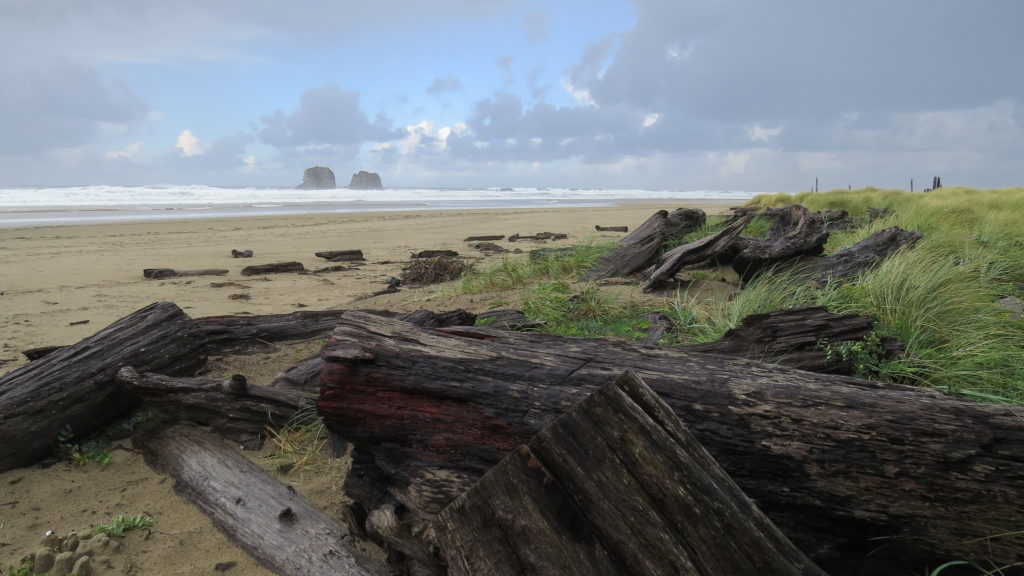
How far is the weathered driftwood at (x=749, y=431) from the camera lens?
5.73 ft

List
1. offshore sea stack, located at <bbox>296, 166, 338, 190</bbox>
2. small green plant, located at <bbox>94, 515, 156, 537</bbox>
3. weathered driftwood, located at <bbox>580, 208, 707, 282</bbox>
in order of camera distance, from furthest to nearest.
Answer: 1. offshore sea stack, located at <bbox>296, 166, 338, 190</bbox>
2. weathered driftwood, located at <bbox>580, 208, 707, 282</bbox>
3. small green plant, located at <bbox>94, 515, 156, 537</bbox>

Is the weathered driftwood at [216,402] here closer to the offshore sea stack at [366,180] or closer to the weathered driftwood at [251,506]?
the weathered driftwood at [251,506]

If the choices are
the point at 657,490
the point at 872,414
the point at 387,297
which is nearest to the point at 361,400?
the point at 657,490

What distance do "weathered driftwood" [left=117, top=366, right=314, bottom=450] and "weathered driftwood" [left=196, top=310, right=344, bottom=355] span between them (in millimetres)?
1123

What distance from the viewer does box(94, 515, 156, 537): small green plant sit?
8.18 feet

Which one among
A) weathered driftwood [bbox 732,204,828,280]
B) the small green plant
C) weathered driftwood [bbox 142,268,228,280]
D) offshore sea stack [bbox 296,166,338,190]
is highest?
offshore sea stack [bbox 296,166,338,190]

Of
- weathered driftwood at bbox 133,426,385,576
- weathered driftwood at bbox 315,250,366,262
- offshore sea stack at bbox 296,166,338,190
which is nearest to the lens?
weathered driftwood at bbox 133,426,385,576

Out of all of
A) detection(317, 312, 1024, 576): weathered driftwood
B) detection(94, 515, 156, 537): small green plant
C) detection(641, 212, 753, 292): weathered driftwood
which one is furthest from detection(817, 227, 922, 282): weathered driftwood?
detection(94, 515, 156, 537): small green plant

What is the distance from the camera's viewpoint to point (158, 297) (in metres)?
6.95

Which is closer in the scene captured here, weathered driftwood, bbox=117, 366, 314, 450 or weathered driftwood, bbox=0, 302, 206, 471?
weathered driftwood, bbox=0, 302, 206, 471

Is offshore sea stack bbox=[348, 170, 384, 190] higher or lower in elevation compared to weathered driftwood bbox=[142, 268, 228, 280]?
higher

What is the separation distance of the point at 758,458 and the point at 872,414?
1.35ft

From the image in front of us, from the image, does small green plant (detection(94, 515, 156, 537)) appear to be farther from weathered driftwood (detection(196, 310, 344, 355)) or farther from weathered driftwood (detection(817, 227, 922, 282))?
weathered driftwood (detection(817, 227, 922, 282))

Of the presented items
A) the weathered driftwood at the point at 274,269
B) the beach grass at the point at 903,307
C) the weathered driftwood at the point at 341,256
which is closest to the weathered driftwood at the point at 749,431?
the beach grass at the point at 903,307
